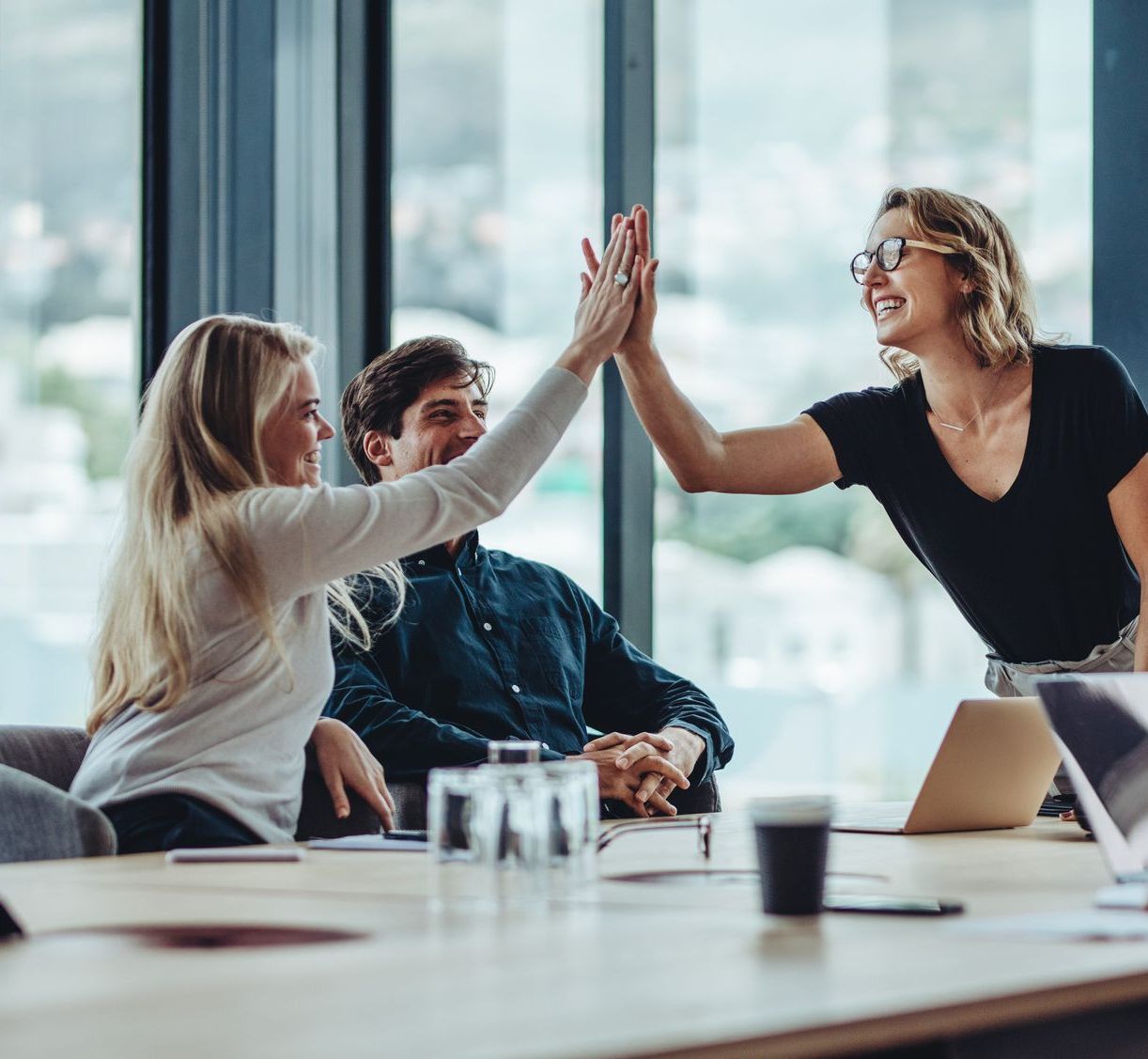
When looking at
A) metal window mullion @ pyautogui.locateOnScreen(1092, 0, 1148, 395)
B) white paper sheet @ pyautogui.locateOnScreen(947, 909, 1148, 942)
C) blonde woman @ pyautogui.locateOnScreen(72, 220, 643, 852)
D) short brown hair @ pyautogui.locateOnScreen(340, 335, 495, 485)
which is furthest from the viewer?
metal window mullion @ pyautogui.locateOnScreen(1092, 0, 1148, 395)

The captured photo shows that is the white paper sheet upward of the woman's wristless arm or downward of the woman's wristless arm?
downward

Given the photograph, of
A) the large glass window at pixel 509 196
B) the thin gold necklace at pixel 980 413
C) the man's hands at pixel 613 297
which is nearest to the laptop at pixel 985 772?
the thin gold necklace at pixel 980 413

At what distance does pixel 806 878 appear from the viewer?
1237 mm

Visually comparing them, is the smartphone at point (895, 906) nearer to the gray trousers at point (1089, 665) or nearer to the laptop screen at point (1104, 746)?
the laptop screen at point (1104, 746)

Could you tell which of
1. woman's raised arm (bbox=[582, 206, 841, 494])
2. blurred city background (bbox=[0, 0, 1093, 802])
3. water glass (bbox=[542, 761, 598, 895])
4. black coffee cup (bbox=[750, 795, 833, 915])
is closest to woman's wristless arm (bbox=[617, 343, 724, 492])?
woman's raised arm (bbox=[582, 206, 841, 494])

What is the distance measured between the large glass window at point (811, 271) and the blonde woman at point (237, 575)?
3320 mm

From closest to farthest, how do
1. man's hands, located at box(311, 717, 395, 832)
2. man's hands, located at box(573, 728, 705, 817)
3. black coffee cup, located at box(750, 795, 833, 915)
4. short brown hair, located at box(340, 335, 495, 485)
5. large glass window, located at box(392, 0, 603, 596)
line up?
black coffee cup, located at box(750, 795, 833, 915)
man's hands, located at box(311, 717, 395, 832)
man's hands, located at box(573, 728, 705, 817)
short brown hair, located at box(340, 335, 495, 485)
large glass window, located at box(392, 0, 603, 596)

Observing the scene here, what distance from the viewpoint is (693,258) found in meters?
5.88

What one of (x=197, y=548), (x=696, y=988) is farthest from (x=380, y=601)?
(x=696, y=988)

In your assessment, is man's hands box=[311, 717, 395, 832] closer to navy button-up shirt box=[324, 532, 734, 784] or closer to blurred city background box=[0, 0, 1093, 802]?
navy button-up shirt box=[324, 532, 734, 784]

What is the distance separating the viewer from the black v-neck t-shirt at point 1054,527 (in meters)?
2.49

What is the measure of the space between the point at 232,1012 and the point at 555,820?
479mm

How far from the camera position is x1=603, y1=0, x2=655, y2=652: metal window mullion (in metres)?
3.61

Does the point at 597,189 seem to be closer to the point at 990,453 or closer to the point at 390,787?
the point at 990,453
